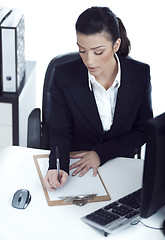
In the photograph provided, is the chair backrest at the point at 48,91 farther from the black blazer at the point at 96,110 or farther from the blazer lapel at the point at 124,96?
the blazer lapel at the point at 124,96

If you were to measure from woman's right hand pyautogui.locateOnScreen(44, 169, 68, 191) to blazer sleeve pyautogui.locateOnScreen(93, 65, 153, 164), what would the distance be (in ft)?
0.86

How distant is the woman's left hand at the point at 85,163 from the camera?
1.71 m

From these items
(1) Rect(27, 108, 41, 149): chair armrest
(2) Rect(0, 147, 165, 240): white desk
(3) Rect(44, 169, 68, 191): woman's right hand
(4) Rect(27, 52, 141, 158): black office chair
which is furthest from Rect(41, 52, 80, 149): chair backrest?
(3) Rect(44, 169, 68, 191): woman's right hand

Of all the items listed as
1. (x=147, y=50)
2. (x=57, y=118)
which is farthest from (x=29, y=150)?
(x=147, y=50)

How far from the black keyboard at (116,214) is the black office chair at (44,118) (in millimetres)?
690

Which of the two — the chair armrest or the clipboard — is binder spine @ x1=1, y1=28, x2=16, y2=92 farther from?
the clipboard

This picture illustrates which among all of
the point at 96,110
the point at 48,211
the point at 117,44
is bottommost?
the point at 48,211

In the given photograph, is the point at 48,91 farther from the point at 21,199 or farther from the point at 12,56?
the point at 21,199

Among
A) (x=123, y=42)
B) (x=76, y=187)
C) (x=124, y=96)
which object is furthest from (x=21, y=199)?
(x=123, y=42)

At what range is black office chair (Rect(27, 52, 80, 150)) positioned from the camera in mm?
2088

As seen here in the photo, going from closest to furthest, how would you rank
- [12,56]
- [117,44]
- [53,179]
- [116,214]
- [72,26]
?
[116,214] → [53,179] → [117,44] → [12,56] → [72,26]

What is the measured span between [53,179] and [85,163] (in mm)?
191

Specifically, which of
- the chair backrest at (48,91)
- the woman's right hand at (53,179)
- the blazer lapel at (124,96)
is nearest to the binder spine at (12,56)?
the chair backrest at (48,91)

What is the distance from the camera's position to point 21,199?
4.91 ft
